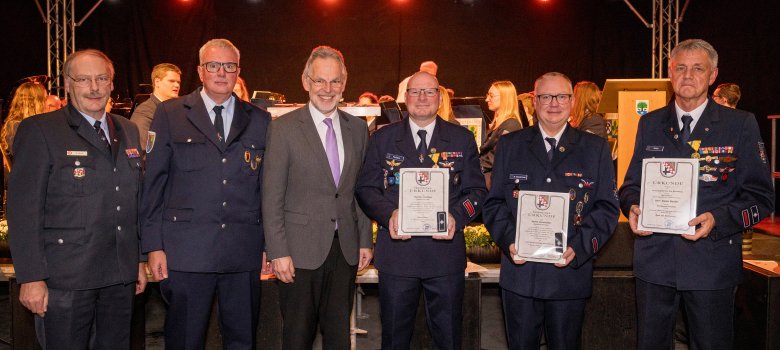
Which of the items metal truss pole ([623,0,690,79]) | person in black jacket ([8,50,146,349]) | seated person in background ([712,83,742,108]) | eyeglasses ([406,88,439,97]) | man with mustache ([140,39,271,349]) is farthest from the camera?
metal truss pole ([623,0,690,79])

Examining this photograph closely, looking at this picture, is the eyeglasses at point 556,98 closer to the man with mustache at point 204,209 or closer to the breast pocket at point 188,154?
the man with mustache at point 204,209

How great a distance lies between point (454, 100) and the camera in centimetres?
739

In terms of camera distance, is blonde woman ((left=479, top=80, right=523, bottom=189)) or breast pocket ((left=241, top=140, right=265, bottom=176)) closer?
breast pocket ((left=241, top=140, right=265, bottom=176))

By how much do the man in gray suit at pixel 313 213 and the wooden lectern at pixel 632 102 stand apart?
3.10 m

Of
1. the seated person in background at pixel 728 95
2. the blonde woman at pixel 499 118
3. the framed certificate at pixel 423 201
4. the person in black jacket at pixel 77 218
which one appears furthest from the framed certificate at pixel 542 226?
the seated person in background at pixel 728 95

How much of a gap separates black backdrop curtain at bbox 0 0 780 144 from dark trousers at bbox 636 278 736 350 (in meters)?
8.42

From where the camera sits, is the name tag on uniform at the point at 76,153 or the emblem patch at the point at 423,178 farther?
the emblem patch at the point at 423,178

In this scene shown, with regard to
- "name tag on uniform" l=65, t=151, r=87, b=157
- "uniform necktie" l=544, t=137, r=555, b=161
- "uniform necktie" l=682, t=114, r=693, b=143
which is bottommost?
"name tag on uniform" l=65, t=151, r=87, b=157

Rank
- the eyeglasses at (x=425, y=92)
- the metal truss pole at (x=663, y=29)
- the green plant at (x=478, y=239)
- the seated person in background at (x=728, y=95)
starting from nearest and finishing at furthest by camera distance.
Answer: the eyeglasses at (x=425, y=92)
the green plant at (x=478, y=239)
the seated person in background at (x=728, y=95)
the metal truss pole at (x=663, y=29)

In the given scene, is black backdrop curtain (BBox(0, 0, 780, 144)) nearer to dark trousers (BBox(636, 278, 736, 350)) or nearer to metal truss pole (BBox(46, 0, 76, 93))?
metal truss pole (BBox(46, 0, 76, 93))

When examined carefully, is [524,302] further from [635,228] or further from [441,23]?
[441,23]

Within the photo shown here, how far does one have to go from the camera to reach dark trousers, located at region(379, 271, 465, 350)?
10.7 feet

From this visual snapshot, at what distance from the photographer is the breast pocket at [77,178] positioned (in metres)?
2.88

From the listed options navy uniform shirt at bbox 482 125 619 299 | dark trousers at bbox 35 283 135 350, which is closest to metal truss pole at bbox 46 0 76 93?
dark trousers at bbox 35 283 135 350
